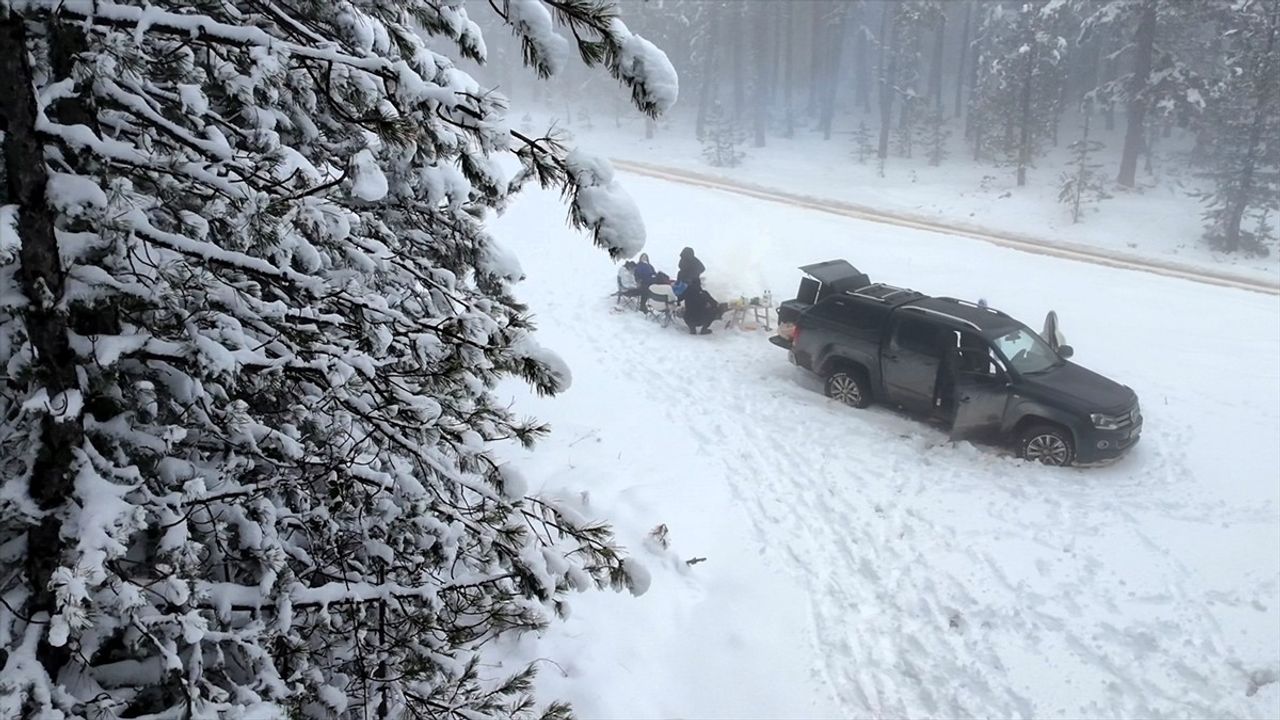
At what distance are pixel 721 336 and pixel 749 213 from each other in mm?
13871

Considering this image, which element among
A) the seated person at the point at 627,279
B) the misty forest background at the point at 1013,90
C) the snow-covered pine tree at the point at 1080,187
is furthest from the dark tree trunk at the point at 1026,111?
the seated person at the point at 627,279

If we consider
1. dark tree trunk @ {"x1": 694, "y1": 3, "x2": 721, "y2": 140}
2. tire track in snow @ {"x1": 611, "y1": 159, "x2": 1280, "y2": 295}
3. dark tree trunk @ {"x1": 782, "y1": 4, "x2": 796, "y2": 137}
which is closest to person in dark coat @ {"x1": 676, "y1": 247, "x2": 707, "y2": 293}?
tire track in snow @ {"x1": 611, "y1": 159, "x2": 1280, "y2": 295}

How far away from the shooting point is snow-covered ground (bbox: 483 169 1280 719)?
663cm

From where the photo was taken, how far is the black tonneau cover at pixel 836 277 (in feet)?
42.6

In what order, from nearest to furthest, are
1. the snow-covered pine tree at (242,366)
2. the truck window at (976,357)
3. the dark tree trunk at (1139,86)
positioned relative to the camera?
the snow-covered pine tree at (242,366) → the truck window at (976,357) → the dark tree trunk at (1139,86)

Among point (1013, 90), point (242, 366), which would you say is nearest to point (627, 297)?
point (242, 366)

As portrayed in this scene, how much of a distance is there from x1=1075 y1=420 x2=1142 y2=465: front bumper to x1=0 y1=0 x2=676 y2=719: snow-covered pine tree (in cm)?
855

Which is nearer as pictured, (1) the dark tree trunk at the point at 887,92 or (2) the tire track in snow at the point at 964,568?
(2) the tire track in snow at the point at 964,568

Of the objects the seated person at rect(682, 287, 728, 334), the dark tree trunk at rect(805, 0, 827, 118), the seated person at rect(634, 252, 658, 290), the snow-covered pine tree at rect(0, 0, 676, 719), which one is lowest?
the seated person at rect(682, 287, 728, 334)

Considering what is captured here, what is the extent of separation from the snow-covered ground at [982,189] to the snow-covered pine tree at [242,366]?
32644 millimetres

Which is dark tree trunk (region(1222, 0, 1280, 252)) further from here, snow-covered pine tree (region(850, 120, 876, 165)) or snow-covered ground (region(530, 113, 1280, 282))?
snow-covered pine tree (region(850, 120, 876, 165))

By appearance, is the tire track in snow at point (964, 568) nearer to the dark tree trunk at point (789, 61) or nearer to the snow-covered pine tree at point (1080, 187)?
the snow-covered pine tree at point (1080, 187)

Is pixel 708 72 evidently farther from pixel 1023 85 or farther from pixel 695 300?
pixel 695 300

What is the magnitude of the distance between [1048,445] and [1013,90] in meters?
38.1
